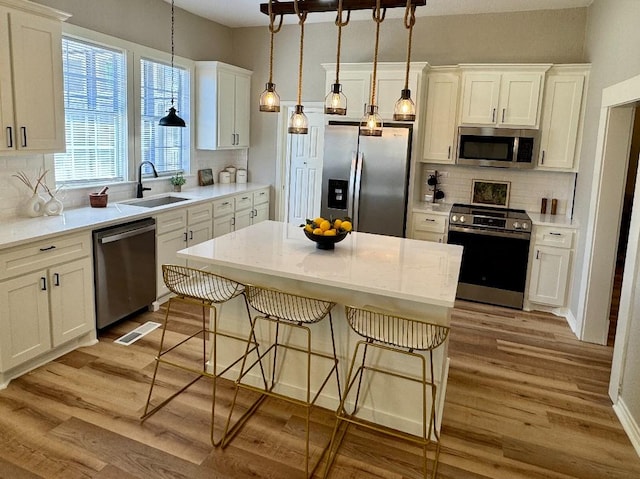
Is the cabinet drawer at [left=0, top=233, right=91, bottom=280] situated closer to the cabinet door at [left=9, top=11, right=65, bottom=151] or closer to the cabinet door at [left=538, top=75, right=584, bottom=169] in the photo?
the cabinet door at [left=9, top=11, right=65, bottom=151]

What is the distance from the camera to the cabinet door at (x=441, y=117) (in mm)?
5078

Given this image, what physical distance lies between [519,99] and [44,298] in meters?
4.56

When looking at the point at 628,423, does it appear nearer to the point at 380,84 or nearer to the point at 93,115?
the point at 380,84

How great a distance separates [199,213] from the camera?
16.1ft

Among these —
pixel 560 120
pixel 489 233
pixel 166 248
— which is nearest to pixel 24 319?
pixel 166 248

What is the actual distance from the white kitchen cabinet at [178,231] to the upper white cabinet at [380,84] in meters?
1.94

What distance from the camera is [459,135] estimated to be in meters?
5.07

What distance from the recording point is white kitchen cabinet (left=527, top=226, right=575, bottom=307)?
4.61 metres

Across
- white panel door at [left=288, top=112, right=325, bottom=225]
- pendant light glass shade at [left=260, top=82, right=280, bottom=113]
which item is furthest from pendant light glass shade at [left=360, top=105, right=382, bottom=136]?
white panel door at [left=288, top=112, right=325, bottom=225]

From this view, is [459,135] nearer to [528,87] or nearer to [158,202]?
[528,87]

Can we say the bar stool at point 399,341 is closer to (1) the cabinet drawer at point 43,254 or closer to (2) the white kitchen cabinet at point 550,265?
(1) the cabinet drawer at point 43,254

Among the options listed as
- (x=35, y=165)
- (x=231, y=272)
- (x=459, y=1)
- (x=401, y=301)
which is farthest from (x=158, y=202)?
(x=459, y=1)

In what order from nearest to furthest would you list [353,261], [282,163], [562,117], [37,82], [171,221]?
[353,261]
[37,82]
[171,221]
[562,117]
[282,163]

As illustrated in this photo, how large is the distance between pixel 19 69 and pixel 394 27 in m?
3.87
